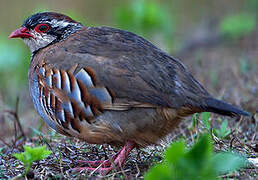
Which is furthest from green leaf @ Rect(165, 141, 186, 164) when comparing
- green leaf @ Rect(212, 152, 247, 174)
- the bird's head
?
the bird's head

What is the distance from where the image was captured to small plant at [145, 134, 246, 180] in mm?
3074

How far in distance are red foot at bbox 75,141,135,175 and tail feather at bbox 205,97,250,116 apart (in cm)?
81

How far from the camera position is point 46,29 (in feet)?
17.5

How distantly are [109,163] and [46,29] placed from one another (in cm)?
177

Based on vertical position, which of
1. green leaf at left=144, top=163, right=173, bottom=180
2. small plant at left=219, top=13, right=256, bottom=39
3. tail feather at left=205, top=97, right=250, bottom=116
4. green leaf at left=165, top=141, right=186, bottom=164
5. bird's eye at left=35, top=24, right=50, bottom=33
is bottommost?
small plant at left=219, top=13, right=256, bottom=39

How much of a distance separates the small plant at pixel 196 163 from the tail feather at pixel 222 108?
3.02ft

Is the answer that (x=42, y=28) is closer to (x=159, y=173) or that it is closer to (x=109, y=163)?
(x=109, y=163)

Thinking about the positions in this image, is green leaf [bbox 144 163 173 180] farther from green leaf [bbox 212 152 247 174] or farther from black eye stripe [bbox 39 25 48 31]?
black eye stripe [bbox 39 25 48 31]

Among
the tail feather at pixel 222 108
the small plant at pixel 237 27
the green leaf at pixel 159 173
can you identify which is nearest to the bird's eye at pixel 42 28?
the tail feather at pixel 222 108

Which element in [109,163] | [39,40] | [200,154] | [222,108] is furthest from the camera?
[39,40]

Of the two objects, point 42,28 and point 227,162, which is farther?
point 42,28

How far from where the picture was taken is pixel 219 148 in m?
4.73

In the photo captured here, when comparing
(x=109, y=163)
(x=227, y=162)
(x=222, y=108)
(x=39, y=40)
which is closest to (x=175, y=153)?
(x=227, y=162)

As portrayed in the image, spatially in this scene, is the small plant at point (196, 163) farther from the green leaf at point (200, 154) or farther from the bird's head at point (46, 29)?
the bird's head at point (46, 29)
